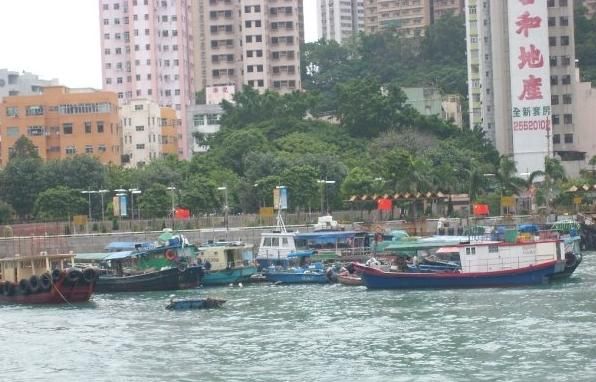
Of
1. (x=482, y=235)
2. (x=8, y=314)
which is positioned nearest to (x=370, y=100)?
(x=482, y=235)

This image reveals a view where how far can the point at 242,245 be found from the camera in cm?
6575

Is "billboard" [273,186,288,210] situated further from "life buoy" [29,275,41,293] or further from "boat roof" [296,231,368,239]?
"life buoy" [29,275,41,293]

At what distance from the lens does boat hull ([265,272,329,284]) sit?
62.4 metres

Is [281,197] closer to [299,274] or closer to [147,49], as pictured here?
[299,274]

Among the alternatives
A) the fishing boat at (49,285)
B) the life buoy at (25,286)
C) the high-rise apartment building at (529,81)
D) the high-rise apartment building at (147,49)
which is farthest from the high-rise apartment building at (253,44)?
the life buoy at (25,286)

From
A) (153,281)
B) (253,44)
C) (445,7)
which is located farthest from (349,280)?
(445,7)

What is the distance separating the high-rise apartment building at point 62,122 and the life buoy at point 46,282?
46.5m

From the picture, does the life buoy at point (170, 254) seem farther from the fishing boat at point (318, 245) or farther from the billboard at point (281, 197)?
the billboard at point (281, 197)

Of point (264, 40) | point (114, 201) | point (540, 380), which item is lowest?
point (540, 380)

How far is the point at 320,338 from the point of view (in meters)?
42.4

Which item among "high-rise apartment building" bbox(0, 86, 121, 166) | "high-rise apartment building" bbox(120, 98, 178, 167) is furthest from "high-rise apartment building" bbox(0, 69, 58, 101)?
"high-rise apartment building" bbox(0, 86, 121, 166)

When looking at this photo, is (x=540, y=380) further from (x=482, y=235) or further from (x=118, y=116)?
(x=118, y=116)

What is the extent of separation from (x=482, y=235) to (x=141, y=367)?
30.8 meters

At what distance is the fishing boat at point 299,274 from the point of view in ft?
205
